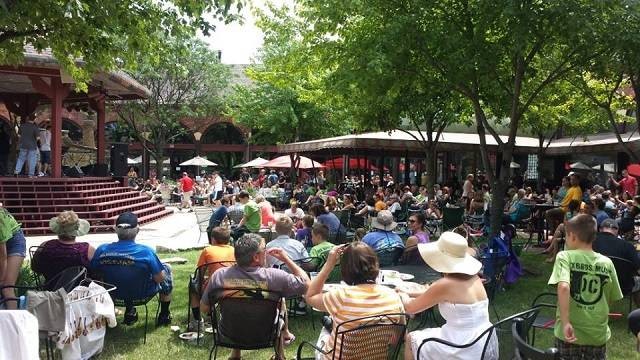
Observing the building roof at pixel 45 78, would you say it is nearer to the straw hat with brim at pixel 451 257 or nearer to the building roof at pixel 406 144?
the building roof at pixel 406 144

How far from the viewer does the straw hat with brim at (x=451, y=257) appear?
345cm

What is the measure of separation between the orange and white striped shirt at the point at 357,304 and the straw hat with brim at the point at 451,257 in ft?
1.11

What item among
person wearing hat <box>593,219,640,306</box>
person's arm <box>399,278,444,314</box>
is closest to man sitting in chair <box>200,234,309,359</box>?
person's arm <box>399,278,444,314</box>

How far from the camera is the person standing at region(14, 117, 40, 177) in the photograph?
14711 mm

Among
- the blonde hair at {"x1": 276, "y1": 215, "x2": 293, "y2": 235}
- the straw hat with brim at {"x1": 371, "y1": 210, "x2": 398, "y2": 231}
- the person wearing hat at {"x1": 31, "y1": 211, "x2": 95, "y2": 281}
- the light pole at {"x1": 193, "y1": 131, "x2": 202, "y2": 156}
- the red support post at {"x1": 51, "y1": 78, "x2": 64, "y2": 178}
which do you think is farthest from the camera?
the light pole at {"x1": 193, "y1": 131, "x2": 202, "y2": 156}

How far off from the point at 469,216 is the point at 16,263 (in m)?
9.39

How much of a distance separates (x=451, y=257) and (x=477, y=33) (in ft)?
20.7

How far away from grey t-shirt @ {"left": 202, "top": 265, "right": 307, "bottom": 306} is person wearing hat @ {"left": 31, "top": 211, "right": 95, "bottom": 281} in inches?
72.9

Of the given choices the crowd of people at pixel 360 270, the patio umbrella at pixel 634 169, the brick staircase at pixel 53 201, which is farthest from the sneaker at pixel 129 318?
the patio umbrella at pixel 634 169

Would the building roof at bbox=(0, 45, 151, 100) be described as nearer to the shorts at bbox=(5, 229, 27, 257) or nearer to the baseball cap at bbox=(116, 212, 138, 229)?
the baseball cap at bbox=(116, 212, 138, 229)

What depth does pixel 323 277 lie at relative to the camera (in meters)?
3.74

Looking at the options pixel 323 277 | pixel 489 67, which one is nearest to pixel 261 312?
pixel 323 277

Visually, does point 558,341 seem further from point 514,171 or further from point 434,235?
point 514,171

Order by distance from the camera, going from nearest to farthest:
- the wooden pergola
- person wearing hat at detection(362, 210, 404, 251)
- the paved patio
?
person wearing hat at detection(362, 210, 404, 251), the paved patio, the wooden pergola
